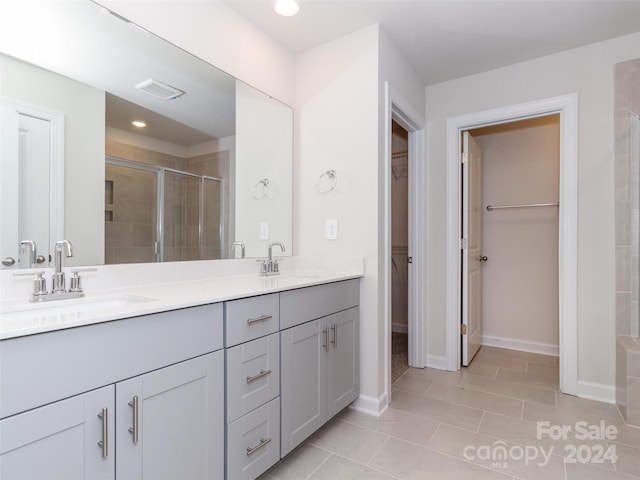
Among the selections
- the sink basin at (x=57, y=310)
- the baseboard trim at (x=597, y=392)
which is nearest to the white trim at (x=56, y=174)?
the sink basin at (x=57, y=310)

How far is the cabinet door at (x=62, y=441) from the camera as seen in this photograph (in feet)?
2.59

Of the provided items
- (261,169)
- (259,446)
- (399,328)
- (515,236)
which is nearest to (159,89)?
(261,169)

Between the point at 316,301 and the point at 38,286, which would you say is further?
the point at 316,301

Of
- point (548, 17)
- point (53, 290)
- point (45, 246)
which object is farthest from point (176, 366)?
point (548, 17)

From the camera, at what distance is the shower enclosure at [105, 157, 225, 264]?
1.49m

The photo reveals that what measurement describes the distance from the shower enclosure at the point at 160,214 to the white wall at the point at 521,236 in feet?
8.95

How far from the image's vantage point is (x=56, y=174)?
4.35ft

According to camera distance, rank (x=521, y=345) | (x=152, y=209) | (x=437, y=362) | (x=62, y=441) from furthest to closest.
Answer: (x=521, y=345), (x=437, y=362), (x=152, y=209), (x=62, y=441)

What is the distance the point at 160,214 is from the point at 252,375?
89 cm

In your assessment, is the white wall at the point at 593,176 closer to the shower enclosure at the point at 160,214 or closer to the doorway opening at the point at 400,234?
the doorway opening at the point at 400,234

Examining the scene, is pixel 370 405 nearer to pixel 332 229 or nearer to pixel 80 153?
pixel 332 229

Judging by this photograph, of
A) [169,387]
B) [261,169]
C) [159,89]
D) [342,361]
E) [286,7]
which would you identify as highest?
[286,7]

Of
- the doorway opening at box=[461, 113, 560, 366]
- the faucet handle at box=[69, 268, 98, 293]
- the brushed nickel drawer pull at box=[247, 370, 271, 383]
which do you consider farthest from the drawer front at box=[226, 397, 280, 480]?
the doorway opening at box=[461, 113, 560, 366]

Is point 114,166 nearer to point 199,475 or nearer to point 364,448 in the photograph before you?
point 199,475
